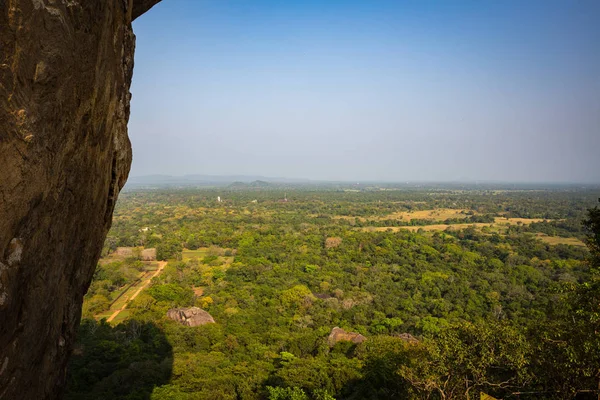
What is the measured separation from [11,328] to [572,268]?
4769 centimetres

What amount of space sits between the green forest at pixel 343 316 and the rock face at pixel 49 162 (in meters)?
8.79

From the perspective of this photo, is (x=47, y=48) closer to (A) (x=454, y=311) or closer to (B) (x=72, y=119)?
(B) (x=72, y=119)

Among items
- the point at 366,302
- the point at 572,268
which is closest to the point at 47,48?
the point at 366,302

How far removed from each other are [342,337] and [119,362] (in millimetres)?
12787

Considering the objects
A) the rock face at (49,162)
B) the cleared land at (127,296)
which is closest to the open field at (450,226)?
the cleared land at (127,296)

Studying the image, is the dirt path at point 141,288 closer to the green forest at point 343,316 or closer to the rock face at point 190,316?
the green forest at point 343,316

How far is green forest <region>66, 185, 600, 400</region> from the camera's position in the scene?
8469 millimetres

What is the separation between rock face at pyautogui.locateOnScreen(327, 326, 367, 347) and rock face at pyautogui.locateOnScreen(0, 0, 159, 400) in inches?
678

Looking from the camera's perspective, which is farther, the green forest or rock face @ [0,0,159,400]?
the green forest

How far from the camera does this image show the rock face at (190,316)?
21.6 m

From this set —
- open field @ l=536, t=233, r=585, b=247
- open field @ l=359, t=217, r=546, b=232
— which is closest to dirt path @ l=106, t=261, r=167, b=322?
open field @ l=359, t=217, r=546, b=232

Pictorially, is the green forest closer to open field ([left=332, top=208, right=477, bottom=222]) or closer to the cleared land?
the cleared land

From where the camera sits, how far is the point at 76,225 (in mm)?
4391

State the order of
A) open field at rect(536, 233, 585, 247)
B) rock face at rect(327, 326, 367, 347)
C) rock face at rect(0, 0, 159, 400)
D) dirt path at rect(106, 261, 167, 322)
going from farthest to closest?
open field at rect(536, 233, 585, 247) < dirt path at rect(106, 261, 167, 322) < rock face at rect(327, 326, 367, 347) < rock face at rect(0, 0, 159, 400)
